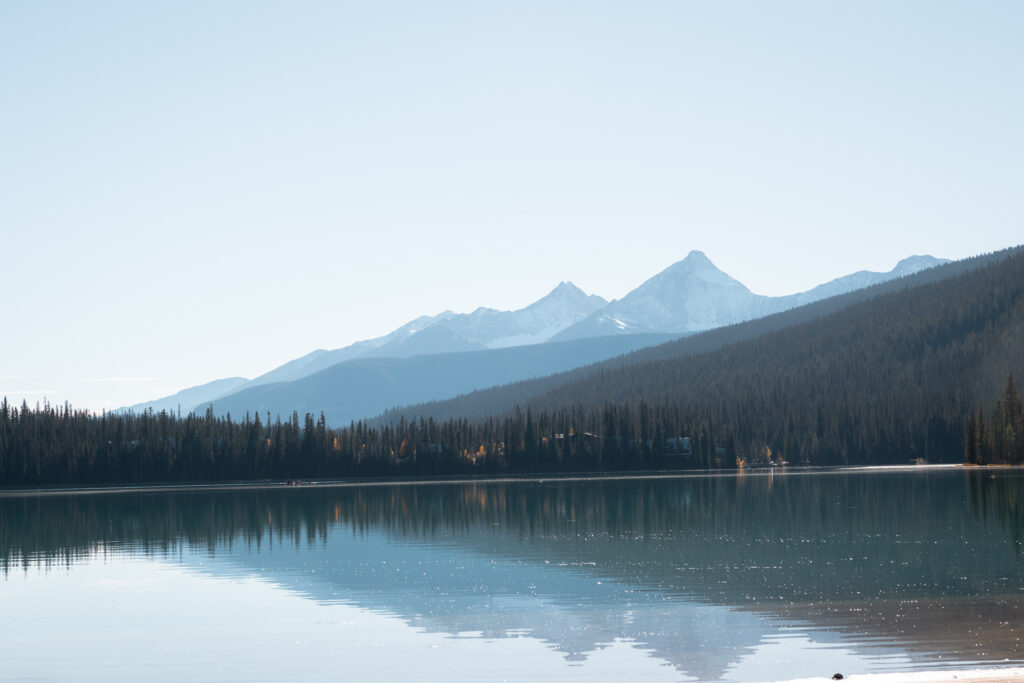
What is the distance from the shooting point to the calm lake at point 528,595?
41.1 m

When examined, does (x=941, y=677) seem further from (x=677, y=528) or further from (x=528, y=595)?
(x=677, y=528)

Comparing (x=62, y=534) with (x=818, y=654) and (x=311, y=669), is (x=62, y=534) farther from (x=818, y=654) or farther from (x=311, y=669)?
(x=818, y=654)

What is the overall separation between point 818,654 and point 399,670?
1519cm

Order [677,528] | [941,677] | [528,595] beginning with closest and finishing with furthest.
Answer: [941,677] → [528,595] → [677,528]

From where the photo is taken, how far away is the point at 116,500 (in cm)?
17775

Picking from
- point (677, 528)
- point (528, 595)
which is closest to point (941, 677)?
point (528, 595)

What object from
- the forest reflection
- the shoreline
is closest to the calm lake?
the forest reflection

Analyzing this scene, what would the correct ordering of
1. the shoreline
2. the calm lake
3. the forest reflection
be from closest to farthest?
the shoreline
the calm lake
the forest reflection

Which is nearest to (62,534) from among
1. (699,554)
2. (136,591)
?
(136,591)

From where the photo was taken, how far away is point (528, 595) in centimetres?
5816

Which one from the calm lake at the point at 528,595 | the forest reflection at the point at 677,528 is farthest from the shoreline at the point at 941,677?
the forest reflection at the point at 677,528

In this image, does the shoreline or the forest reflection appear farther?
the forest reflection

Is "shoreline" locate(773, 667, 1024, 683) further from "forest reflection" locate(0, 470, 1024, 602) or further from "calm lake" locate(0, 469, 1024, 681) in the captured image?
"forest reflection" locate(0, 470, 1024, 602)

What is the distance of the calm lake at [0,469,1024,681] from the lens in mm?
41094
